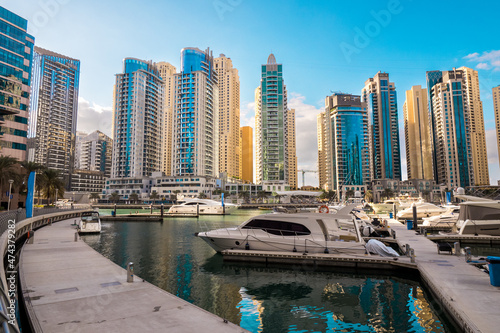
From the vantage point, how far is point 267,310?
35.7 feet

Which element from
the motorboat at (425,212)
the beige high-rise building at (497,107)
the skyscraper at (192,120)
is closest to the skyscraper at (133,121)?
the skyscraper at (192,120)

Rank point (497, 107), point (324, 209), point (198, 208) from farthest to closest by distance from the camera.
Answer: point (497, 107) → point (198, 208) → point (324, 209)

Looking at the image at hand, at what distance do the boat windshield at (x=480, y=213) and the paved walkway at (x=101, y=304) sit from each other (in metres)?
29.2

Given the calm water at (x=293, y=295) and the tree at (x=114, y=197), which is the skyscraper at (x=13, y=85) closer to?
the calm water at (x=293, y=295)

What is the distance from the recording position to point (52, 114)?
175 metres

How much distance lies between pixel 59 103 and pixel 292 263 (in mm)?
207754

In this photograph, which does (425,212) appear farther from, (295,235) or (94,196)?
(94,196)

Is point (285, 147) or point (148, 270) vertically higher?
point (285, 147)

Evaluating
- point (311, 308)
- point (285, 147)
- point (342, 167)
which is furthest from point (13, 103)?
point (342, 167)

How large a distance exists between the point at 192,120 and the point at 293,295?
139 meters

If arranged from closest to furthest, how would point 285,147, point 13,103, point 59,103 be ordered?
point 13,103 < point 285,147 < point 59,103

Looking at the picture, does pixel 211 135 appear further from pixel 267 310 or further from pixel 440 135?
pixel 267 310

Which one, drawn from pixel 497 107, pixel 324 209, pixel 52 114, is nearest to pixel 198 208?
pixel 324 209

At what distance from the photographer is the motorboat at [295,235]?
1825 centimetres
